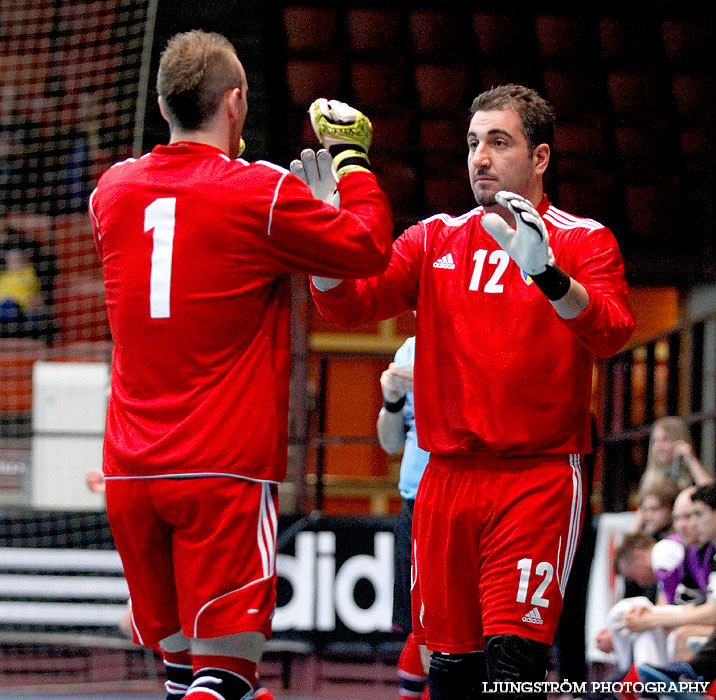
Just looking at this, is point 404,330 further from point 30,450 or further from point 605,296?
point 605,296

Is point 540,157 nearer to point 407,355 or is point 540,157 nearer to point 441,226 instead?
point 441,226

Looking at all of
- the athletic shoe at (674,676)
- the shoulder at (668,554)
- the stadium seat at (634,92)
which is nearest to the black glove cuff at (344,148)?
the athletic shoe at (674,676)

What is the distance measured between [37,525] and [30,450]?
1186 mm

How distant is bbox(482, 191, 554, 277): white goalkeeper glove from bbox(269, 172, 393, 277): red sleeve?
27 cm

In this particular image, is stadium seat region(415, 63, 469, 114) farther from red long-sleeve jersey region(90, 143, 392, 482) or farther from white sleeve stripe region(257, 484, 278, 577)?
white sleeve stripe region(257, 484, 278, 577)

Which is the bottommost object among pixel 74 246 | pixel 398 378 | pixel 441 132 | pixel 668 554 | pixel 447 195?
pixel 668 554

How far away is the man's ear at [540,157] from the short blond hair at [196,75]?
939 mm

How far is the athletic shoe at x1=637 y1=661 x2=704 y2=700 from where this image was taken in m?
3.97

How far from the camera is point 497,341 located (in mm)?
3229

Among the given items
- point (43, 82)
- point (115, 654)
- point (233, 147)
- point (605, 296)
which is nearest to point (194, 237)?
point (233, 147)

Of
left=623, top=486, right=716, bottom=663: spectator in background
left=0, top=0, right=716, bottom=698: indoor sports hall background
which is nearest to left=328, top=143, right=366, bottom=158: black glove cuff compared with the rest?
left=623, top=486, right=716, bottom=663: spectator in background

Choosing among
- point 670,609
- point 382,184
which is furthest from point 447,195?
point 670,609

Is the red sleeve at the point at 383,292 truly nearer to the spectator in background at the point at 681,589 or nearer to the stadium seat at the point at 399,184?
the spectator in background at the point at 681,589

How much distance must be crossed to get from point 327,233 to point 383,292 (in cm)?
58
